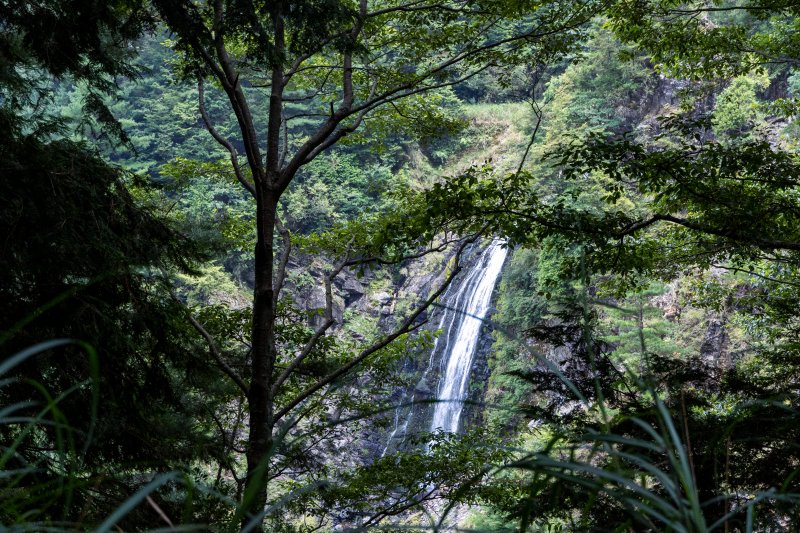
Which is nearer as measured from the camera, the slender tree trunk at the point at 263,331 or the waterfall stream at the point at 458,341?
the slender tree trunk at the point at 263,331

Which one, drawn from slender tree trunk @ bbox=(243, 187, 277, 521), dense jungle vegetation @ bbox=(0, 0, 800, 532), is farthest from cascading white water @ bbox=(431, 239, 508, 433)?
slender tree trunk @ bbox=(243, 187, 277, 521)

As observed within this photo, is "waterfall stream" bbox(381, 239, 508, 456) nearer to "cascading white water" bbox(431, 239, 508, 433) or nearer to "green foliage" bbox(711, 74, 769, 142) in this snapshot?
"cascading white water" bbox(431, 239, 508, 433)

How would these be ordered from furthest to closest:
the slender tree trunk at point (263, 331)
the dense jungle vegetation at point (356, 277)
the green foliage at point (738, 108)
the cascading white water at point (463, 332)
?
the cascading white water at point (463, 332), the green foliage at point (738, 108), the slender tree trunk at point (263, 331), the dense jungle vegetation at point (356, 277)

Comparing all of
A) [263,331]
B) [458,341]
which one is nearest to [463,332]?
[458,341]

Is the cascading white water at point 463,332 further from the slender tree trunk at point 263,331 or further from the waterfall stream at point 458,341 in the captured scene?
the slender tree trunk at point 263,331

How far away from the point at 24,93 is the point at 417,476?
166 inches

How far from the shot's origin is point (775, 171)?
4.53m

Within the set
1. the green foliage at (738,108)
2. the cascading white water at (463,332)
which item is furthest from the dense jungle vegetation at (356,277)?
the green foliage at (738,108)

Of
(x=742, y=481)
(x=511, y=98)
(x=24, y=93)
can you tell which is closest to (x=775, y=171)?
(x=742, y=481)

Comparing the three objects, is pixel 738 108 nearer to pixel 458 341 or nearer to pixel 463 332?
pixel 463 332

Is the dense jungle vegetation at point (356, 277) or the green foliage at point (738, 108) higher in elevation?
the green foliage at point (738, 108)

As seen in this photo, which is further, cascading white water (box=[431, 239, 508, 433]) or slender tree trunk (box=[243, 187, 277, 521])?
cascading white water (box=[431, 239, 508, 433])

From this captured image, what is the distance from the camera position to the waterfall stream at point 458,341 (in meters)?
17.1

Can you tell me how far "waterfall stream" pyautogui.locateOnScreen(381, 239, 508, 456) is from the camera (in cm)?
1715
